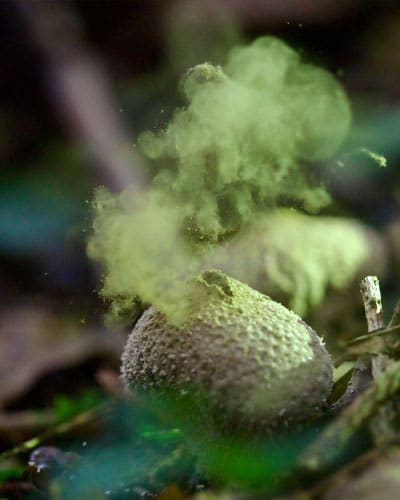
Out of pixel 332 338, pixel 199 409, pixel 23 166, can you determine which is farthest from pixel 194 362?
pixel 23 166

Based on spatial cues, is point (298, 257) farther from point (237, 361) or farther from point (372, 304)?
point (237, 361)

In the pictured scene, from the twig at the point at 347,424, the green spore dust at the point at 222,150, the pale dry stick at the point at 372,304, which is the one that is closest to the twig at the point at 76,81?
the green spore dust at the point at 222,150

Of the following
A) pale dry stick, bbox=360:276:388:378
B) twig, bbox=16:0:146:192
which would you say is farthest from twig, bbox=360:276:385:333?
twig, bbox=16:0:146:192

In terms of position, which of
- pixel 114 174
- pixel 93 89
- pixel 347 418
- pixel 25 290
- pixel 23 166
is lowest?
pixel 347 418

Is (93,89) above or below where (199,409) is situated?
above

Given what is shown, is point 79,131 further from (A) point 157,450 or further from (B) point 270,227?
(A) point 157,450

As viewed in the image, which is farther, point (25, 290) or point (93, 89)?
point (93, 89)
